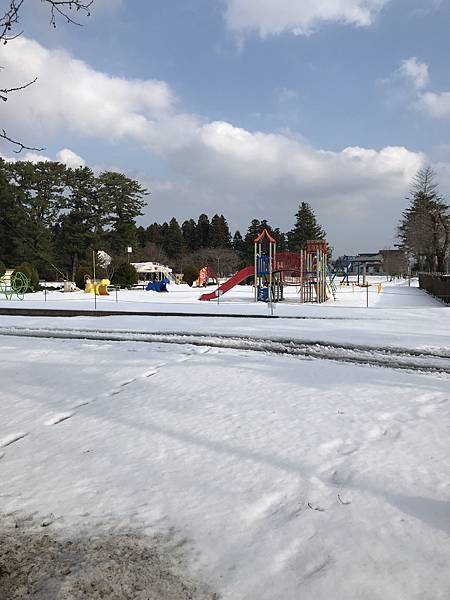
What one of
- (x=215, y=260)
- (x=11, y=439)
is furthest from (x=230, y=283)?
(x=215, y=260)

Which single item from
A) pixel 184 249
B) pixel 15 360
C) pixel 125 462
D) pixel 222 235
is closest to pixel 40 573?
pixel 125 462

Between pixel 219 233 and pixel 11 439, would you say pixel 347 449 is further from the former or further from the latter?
pixel 219 233

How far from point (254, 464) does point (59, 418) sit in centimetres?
229

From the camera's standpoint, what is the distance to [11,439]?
4.38m

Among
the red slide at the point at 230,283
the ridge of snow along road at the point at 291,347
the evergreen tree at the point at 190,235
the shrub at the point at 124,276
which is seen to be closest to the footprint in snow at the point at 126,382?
the ridge of snow along road at the point at 291,347

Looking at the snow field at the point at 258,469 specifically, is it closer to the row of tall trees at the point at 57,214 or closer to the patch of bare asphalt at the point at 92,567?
the patch of bare asphalt at the point at 92,567

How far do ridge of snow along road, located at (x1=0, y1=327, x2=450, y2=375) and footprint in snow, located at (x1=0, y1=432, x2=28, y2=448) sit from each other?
466 centimetres

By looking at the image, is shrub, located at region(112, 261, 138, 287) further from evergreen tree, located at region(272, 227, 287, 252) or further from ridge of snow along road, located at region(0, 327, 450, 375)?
evergreen tree, located at region(272, 227, 287, 252)

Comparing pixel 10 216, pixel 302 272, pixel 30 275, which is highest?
pixel 10 216

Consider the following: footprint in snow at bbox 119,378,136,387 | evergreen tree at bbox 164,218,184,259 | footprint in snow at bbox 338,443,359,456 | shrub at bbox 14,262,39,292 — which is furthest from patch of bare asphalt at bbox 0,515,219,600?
evergreen tree at bbox 164,218,184,259

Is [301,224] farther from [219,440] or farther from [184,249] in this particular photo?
[219,440]

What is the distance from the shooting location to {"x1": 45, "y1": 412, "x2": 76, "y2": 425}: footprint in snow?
479 cm

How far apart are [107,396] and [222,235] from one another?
10362cm

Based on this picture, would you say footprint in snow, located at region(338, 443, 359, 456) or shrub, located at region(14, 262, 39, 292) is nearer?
footprint in snow, located at region(338, 443, 359, 456)
